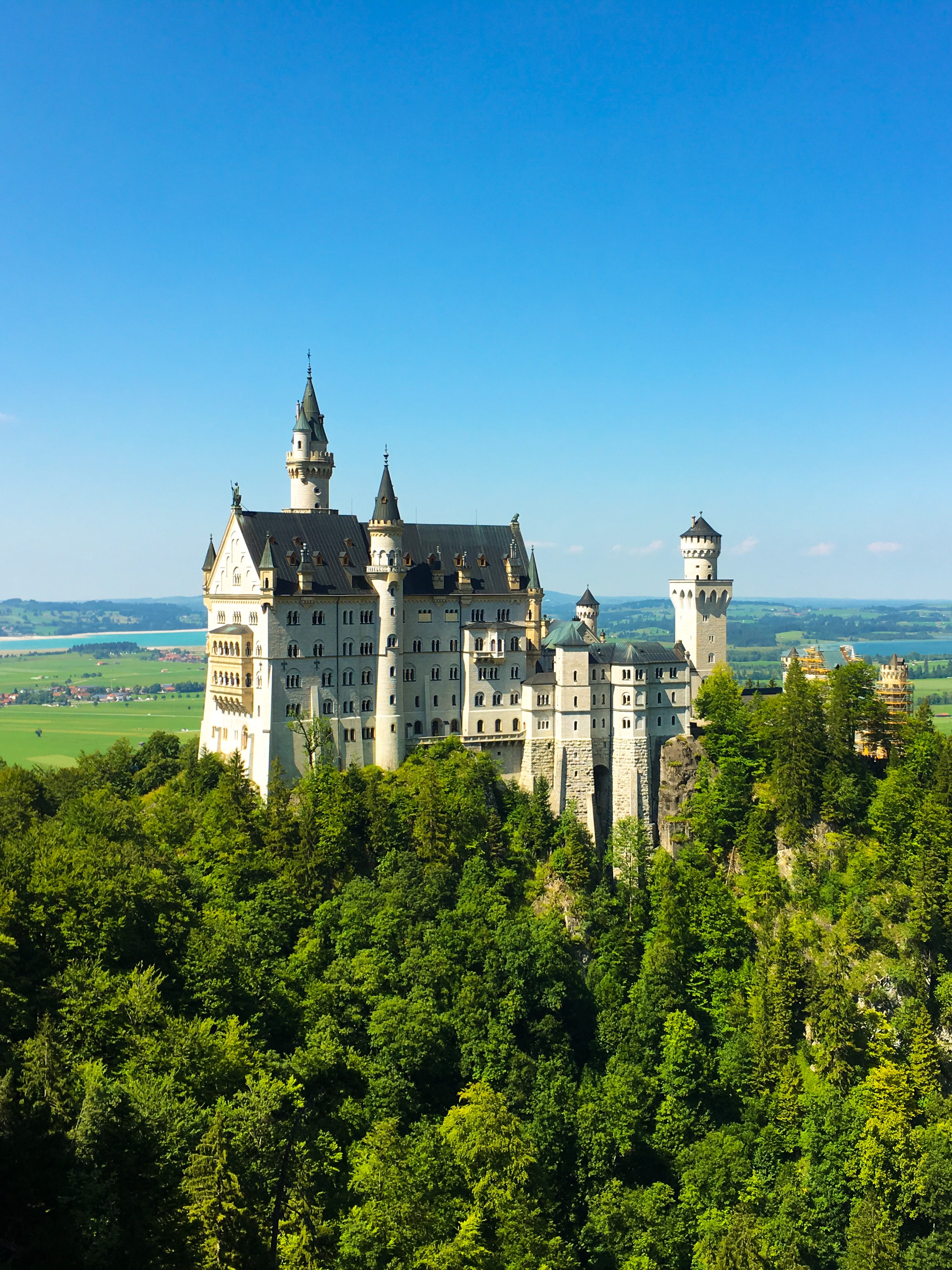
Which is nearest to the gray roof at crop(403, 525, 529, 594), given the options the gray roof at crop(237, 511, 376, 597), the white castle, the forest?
the white castle

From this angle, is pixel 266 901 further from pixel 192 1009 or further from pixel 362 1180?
pixel 362 1180

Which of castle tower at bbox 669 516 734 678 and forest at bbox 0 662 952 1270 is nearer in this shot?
forest at bbox 0 662 952 1270

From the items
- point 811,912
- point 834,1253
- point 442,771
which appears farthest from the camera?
point 442,771

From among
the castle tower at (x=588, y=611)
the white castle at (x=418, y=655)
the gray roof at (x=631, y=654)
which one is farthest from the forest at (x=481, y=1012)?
the castle tower at (x=588, y=611)

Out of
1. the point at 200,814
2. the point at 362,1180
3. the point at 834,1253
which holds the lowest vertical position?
the point at 834,1253

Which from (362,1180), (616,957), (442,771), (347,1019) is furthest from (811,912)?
(362,1180)

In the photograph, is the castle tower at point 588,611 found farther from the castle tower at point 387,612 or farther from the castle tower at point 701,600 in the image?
the castle tower at point 387,612

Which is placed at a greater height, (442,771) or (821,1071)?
(442,771)

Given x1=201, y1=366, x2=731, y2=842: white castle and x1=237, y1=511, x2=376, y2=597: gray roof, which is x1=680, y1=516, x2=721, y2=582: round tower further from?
x1=237, y1=511, x2=376, y2=597: gray roof
